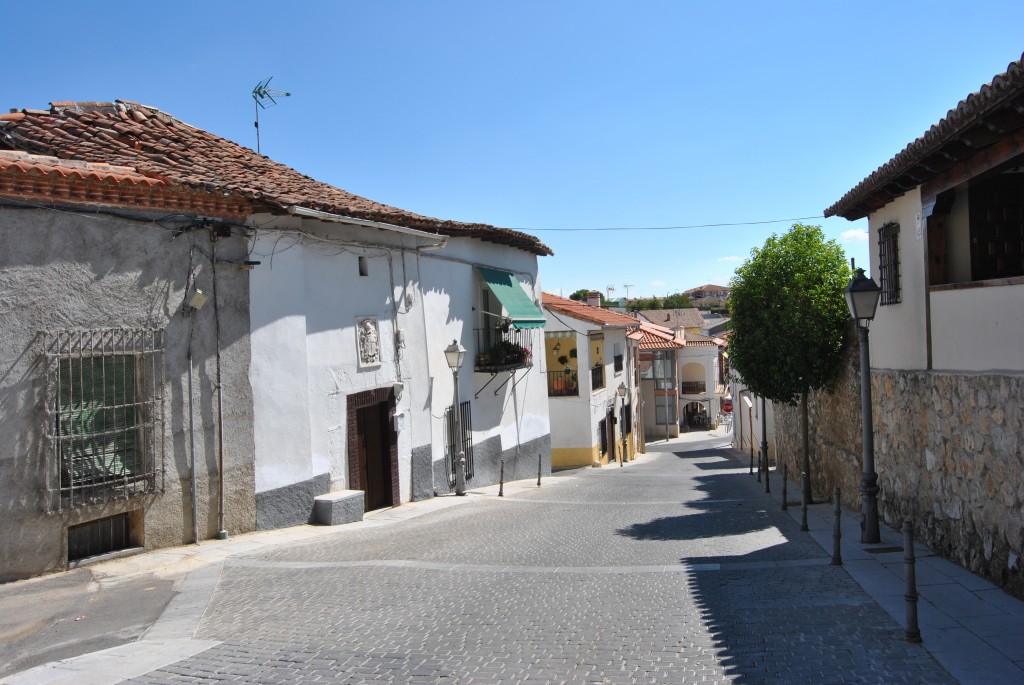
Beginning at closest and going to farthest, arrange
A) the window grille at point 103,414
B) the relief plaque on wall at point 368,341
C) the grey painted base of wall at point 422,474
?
the window grille at point 103,414 < the relief plaque on wall at point 368,341 < the grey painted base of wall at point 422,474

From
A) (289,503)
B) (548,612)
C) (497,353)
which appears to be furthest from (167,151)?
(497,353)

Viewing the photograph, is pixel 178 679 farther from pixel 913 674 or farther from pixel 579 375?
pixel 579 375

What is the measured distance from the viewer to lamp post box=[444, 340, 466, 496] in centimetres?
1523

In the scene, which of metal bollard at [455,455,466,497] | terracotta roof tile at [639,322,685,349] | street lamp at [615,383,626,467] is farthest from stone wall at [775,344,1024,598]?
terracotta roof tile at [639,322,685,349]

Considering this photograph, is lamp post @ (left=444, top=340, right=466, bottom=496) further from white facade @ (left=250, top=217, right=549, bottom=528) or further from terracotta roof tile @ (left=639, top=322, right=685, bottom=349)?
terracotta roof tile @ (left=639, top=322, right=685, bottom=349)

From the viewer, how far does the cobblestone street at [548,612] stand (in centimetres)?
555

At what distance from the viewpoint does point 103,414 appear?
898cm

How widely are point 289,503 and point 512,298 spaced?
30.2ft

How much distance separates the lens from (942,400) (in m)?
9.00

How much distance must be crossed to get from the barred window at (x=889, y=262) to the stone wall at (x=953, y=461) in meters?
1.05

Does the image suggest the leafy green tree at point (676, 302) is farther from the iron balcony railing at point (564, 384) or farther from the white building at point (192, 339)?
the white building at point (192, 339)

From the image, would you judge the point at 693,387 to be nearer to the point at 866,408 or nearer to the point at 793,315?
the point at 793,315

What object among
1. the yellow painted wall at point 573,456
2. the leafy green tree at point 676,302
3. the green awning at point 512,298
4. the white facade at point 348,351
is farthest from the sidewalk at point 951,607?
the leafy green tree at point 676,302

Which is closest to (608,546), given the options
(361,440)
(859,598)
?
(859,598)
